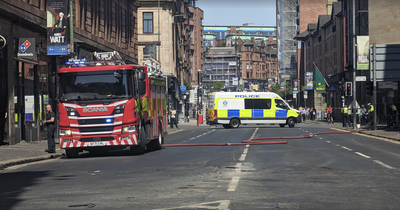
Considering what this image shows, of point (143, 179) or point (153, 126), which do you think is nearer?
point (143, 179)

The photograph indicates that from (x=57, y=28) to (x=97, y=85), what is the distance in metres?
5.25

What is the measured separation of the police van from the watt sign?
10.2m

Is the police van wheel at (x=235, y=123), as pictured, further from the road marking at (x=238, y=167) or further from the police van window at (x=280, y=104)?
the road marking at (x=238, y=167)

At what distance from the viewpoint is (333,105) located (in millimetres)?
79750

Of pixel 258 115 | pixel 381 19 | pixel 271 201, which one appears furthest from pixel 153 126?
pixel 381 19

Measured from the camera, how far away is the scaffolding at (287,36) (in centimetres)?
13500

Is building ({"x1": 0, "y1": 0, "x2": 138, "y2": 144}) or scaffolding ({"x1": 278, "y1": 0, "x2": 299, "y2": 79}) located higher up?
scaffolding ({"x1": 278, "y1": 0, "x2": 299, "y2": 79})

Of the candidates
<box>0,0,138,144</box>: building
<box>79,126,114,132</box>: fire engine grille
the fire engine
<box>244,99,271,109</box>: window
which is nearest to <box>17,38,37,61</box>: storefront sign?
<box>0,0,138,144</box>: building

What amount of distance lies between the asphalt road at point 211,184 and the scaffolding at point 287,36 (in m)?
121

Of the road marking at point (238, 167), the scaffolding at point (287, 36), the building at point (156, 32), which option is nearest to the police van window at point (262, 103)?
the building at point (156, 32)

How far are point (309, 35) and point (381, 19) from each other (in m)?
57.9

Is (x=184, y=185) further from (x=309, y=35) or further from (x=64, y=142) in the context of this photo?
(x=309, y=35)

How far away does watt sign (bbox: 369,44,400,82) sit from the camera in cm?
3431

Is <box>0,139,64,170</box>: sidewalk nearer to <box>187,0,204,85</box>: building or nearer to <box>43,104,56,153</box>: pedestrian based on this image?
<box>43,104,56,153</box>: pedestrian
